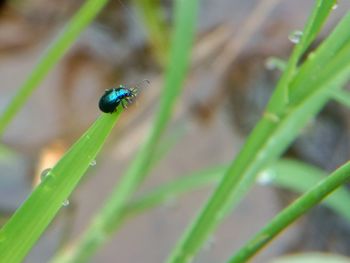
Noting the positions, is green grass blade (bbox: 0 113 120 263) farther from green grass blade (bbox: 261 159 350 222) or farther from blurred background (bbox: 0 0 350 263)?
blurred background (bbox: 0 0 350 263)

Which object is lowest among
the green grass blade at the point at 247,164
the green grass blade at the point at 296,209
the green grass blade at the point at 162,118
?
the green grass blade at the point at 296,209

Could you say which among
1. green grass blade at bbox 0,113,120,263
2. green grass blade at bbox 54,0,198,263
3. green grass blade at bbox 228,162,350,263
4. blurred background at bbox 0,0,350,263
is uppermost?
blurred background at bbox 0,0,350,263

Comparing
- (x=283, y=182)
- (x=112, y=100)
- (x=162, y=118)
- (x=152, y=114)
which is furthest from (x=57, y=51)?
(x=152, y=114)

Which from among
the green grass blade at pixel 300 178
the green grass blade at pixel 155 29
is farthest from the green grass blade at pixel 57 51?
the green grass blade at pixel 155 29

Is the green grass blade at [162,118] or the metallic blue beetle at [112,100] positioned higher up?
the green grass blade at [162,118]

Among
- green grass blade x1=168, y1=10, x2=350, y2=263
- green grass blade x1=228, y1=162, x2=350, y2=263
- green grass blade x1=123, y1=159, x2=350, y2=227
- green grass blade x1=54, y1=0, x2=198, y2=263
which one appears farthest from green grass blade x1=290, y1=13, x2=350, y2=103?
green grass blade x1=123, y1=159, x2=350, y2=227

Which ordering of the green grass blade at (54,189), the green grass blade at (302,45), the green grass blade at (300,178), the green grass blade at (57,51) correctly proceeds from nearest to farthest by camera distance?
the green grass blade at (54,189) < the green grass blade at (302,45) < the green grass blade at (57,51) < the green grass blade at (300,178)

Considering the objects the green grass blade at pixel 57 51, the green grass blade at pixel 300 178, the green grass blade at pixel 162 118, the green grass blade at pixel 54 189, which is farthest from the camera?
the green grass blade at pixel 300 178

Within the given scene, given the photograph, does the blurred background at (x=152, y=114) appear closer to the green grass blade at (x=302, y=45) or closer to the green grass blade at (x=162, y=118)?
the green grass blade at (x=162, y=118)
